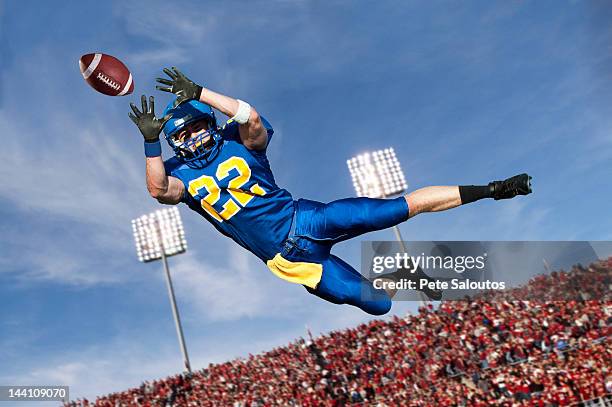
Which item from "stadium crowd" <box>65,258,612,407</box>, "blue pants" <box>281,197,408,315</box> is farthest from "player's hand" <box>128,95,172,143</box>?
"stadium crowd" <box>65,258,612,407</box>

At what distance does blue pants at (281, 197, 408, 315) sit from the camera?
3494 millimetres

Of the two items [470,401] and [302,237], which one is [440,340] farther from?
[302,237]

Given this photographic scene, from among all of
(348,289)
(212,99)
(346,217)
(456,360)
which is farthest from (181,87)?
(456,360)

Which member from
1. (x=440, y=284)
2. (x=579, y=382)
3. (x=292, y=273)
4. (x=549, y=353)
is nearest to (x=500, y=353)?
(x=549, y=353)

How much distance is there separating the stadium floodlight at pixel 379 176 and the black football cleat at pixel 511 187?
1652 centimetres

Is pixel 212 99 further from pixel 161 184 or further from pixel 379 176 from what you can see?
pixel 379 176

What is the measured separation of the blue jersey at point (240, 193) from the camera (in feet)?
11.7

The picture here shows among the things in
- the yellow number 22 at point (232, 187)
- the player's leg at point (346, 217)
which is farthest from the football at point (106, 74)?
the player's leg at point (346, 217)

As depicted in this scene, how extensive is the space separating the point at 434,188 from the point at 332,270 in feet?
3.04

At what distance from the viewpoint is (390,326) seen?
1616 cm

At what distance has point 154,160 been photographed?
11.1 ft

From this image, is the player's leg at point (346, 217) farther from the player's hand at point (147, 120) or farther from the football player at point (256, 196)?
the player's hand at point (147, 120)

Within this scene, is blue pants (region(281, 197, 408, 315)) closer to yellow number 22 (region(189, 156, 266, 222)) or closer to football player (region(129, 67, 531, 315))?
football player (region(129, 67, 531, 315))

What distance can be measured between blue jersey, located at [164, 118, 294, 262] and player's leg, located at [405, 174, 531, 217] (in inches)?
33.1
